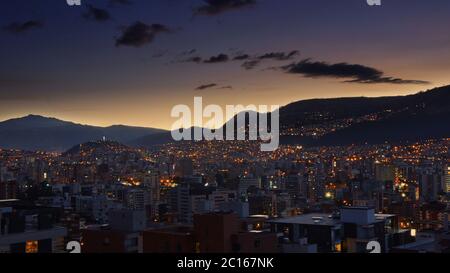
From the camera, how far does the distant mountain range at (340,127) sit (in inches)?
577

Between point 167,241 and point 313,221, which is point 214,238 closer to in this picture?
point 167,241

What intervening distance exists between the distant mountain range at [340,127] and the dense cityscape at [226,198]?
63cm

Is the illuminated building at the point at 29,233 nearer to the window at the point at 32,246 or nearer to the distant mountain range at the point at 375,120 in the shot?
the window at the point at 32,246

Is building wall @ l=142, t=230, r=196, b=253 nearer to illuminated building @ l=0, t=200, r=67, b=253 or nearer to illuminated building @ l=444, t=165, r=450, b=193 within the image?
illuminated building @ l=0, t=200, r=67, b=253

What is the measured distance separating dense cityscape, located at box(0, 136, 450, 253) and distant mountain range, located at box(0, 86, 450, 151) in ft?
2.06

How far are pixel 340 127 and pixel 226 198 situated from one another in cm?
863

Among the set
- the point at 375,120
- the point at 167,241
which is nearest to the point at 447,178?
the point at 375,120

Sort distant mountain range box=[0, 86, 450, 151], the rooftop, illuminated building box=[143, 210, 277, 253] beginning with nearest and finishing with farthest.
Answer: illuminated building box=[143, 210, 277, 253], the rooftop, distant mountain range box=[0, 86, 450, 151]

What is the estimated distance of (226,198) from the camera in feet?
45.9

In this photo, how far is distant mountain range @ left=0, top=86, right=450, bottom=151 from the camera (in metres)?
14.6

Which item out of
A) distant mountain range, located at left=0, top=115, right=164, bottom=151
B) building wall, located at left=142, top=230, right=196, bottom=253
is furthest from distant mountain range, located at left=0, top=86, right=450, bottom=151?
building wall, located at left=142, top=230, right=196, bottom=253

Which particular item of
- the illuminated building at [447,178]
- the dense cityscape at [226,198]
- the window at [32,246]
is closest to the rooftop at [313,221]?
the dense cityscape at [226,198]
